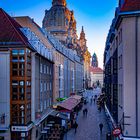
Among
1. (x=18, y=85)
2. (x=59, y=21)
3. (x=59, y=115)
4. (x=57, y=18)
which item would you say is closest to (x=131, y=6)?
(x=18, y=85)

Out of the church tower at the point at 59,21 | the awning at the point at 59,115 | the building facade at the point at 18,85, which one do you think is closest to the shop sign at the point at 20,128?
the building facade at the point at 18,85

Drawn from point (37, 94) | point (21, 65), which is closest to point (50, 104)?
point (37, 94)

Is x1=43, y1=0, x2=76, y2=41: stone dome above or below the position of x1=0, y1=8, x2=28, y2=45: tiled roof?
above

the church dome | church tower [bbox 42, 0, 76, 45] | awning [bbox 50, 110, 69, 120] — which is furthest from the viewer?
the church dome

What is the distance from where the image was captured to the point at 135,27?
19344mm

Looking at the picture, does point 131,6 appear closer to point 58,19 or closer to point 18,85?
point 18,85

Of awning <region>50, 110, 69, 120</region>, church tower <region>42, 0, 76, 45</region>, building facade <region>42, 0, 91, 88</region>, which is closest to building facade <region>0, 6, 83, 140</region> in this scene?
awning <region>50, 110, 69, 120</region>

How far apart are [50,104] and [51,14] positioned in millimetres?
74463

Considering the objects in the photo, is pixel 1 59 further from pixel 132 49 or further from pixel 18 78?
pixel 132 49

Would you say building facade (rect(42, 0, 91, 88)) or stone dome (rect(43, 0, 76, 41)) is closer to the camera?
building facade (rect(42, 0, 91, 88))

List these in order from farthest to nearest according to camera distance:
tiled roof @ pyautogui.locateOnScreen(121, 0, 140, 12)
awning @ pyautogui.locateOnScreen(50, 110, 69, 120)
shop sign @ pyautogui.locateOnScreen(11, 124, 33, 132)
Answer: awning @ pyautogui.locateOnScreen(50, 110, 69, 120) < shop sign @ pyautogui.locateOnScreen(11, 124, 33, 132) < tiled roof @ pyautogui.locateOnScreen(121, 0, 140, 12)

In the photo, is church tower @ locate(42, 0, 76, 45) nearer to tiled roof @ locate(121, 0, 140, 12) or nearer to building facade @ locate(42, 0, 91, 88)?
building facade @ locate(42, 0, 91, 88)

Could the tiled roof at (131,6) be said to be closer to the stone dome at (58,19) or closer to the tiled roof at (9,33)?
the tiled roof at (9,33)

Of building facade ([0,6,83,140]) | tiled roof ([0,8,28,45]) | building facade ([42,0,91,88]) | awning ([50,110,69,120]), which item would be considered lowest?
awning ([50,110,69,120])
